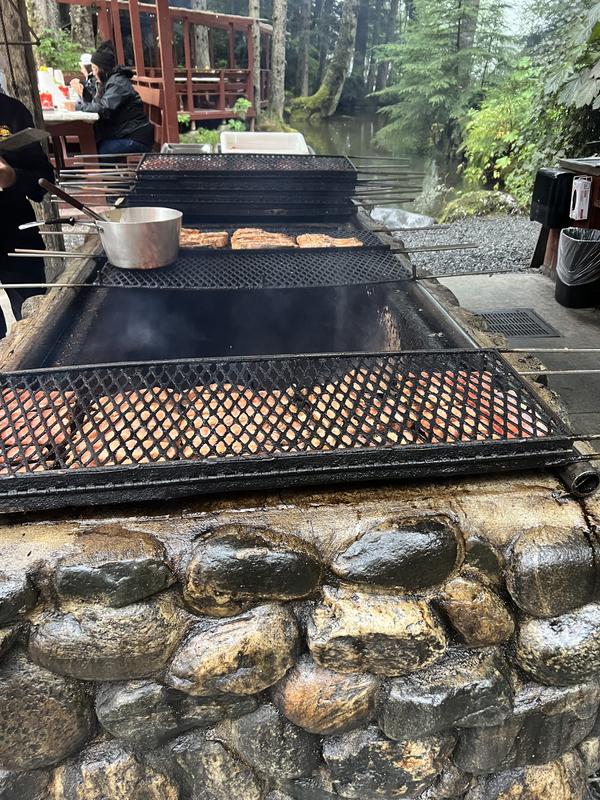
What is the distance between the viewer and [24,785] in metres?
1.59

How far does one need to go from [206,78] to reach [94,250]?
47.1ft

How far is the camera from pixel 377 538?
1.47 meters

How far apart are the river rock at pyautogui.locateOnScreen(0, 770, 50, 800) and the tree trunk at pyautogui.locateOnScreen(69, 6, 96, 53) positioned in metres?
19.0

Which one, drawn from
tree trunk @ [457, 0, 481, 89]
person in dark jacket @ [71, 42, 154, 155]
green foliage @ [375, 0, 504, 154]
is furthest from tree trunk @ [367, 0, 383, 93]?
person in dark jacket @ [71, 42, 154, 155]

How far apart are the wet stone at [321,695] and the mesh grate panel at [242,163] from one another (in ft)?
10.5

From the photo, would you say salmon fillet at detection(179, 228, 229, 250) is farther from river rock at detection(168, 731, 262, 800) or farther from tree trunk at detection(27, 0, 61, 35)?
tree trunk at detection(27, 0, 61, 35)

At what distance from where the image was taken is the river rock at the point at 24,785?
5.13 ft

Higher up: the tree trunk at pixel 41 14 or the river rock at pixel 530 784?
the tree trunk at pixel 41 14

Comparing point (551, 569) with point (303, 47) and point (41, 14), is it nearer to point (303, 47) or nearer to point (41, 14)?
point (41, 14)

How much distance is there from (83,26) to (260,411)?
767 inches

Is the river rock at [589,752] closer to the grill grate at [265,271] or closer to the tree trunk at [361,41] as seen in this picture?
the grill grate at [265,271]

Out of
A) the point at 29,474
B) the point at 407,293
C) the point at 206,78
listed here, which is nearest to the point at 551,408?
the point at 407,293

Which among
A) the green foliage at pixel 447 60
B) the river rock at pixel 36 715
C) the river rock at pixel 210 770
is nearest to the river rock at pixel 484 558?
the river rock at pixel 210 770

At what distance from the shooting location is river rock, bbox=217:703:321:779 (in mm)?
1577
